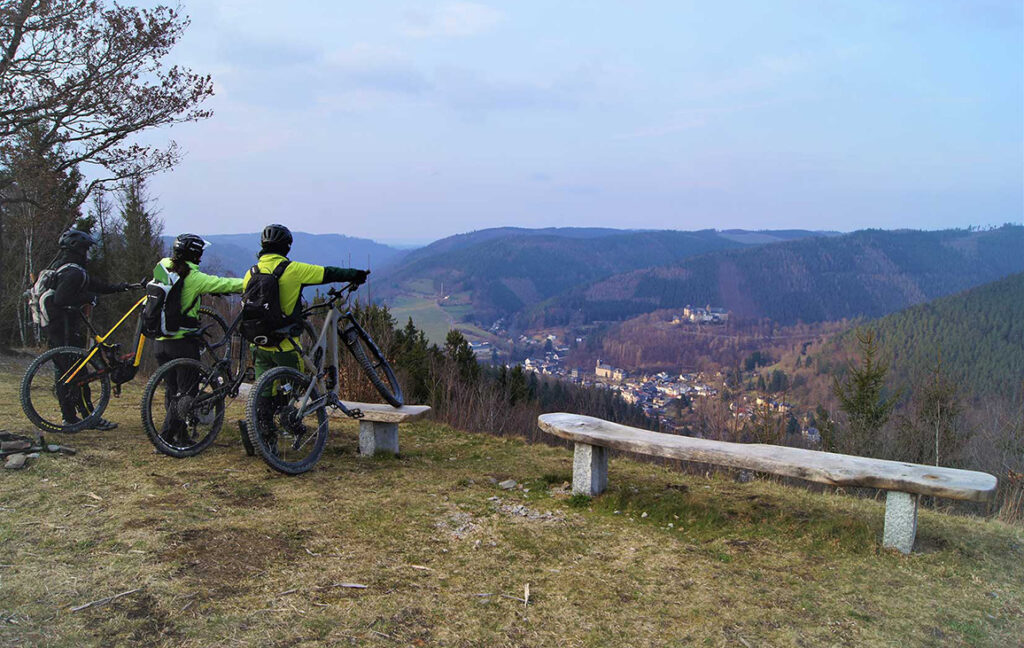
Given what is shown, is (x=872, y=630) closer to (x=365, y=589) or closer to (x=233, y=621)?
(x=365, y=589)

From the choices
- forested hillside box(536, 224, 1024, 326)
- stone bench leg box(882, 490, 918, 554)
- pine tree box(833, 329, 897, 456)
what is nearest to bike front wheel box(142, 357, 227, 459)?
stone bench leg box(882, 490, 918, 554)

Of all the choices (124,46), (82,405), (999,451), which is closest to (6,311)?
(124,46)

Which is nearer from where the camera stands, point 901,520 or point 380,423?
point 901,520

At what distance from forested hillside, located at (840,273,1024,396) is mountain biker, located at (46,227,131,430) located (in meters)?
54.9

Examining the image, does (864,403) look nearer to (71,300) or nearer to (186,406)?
(186,406)

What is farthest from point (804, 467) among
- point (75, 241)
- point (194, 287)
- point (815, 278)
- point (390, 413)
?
point (815, 278)

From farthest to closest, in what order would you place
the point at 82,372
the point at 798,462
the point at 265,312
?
1. the point at 82,372
2. the point at 265,312
3. the point at 798,462

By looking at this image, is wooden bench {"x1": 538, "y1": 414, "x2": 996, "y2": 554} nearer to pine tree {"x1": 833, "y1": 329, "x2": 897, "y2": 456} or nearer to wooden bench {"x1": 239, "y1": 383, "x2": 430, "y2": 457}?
wooden bench {"x1": 239, "y1": 383, "x2": 430, "y2": 457}

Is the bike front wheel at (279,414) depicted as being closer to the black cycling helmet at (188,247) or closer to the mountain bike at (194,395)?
the mountain bike at (194,395)

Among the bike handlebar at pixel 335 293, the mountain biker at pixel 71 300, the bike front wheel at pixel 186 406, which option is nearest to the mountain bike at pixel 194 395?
the bike front wheel at pixel 186 406

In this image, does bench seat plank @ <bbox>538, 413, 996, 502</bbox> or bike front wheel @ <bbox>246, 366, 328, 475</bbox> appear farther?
bike front wheel @ <bbox>246, 366, 328, 475</bbox>

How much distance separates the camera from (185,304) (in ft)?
17.9

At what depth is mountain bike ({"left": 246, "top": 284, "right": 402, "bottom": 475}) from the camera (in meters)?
4.89

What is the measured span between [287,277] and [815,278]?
170 metres
